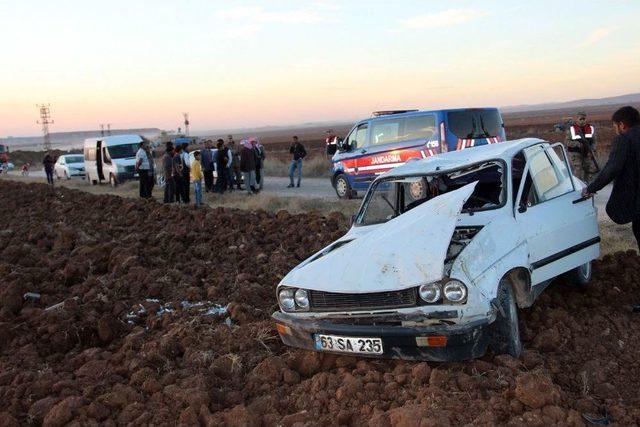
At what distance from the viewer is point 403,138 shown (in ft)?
45.6

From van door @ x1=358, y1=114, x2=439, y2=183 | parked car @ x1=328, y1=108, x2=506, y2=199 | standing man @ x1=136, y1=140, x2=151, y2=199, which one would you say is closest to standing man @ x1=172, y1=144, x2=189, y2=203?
standing man @ x1=136, y1=140, x2=151, y2=199

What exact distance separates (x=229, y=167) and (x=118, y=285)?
1232cm

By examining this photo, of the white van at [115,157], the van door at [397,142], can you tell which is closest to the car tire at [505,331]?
the van door at [397,142]

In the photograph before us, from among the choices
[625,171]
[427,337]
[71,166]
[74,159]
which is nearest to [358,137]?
[625,171]

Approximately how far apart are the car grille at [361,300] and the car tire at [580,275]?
103 inches

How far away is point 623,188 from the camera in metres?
5.89

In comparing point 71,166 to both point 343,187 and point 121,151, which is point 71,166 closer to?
point 121,151

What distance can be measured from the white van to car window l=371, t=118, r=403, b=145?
14272 millimetres

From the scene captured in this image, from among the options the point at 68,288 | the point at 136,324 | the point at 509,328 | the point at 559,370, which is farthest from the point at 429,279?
the point at 68,288

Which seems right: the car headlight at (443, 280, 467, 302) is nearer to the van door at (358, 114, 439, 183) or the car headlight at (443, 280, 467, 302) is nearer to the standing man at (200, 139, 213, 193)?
the van door at (358, 114, 439, 183)

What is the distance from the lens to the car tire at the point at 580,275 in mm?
6371

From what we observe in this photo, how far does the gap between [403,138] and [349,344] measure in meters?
9.79

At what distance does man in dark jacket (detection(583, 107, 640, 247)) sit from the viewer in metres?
5.78

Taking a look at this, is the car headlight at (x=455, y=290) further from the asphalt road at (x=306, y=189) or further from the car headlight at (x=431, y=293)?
the asphalt road at (x=306, y=189)
